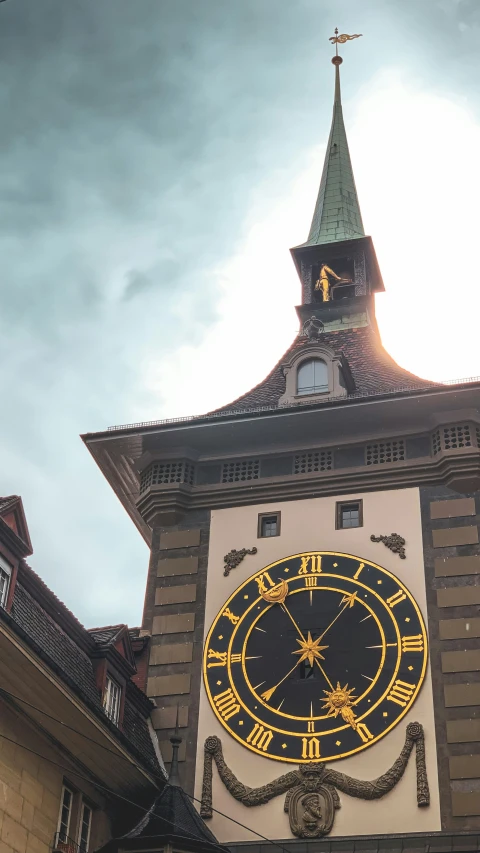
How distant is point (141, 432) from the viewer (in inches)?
1169

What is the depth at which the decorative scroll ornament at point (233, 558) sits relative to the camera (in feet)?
90.8

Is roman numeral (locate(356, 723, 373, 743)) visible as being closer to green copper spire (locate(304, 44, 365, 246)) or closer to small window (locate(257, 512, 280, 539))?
small window (locate(257, 512, 280, 539))

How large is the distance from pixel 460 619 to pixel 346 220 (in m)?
17.2

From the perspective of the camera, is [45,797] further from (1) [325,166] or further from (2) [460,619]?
(1) [325,166]

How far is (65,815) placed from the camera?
71.6ft

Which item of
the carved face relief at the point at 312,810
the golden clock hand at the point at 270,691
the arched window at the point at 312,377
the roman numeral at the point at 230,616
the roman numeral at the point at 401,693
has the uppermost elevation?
the arched window at the point at 312,377

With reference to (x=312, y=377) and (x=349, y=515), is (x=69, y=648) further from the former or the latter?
(x=312, y=377)

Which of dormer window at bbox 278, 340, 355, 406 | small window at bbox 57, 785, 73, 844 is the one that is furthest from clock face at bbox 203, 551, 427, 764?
→ dormer window at bbox 278, 340, 355, 406

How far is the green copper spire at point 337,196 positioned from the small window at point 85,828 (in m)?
19.6

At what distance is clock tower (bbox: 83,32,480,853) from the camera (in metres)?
24.0

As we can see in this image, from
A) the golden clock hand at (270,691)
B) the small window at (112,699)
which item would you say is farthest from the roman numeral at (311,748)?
the small window at (112,699)

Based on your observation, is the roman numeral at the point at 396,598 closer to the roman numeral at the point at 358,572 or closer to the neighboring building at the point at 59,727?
the roman numeral at the point at 358,572

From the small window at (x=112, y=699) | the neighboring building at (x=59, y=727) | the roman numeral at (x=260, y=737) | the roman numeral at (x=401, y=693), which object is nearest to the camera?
the neighboring building at (x=59, y=727)

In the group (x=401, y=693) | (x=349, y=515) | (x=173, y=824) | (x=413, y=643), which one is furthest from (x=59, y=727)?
(x=349, y=515)
